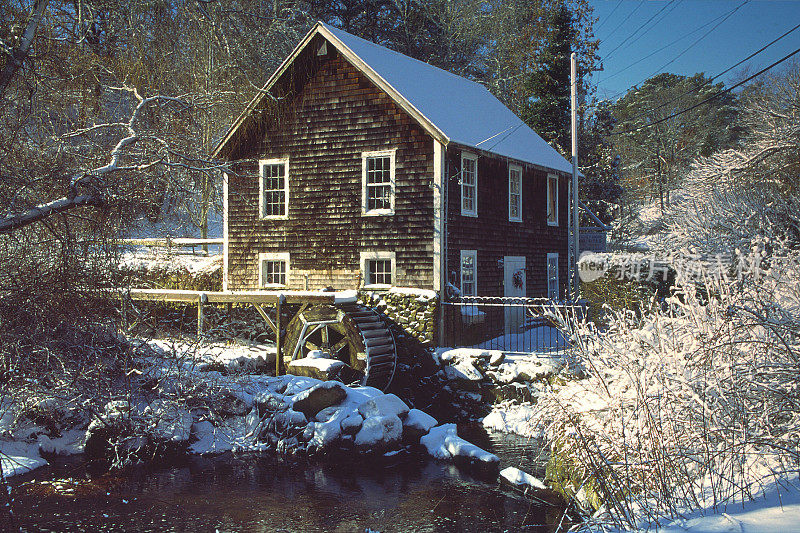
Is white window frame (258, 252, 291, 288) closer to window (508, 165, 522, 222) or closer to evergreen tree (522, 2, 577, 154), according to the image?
window (508, 165, 522, 222)

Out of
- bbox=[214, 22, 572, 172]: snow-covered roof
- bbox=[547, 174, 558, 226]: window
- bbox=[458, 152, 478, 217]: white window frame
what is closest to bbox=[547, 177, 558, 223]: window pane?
bbox=[547, 174, 558, 226]: window

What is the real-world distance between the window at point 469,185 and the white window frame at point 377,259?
7.41ft

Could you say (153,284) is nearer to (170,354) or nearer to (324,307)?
(324,307)

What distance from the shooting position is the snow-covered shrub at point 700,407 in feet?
21.1

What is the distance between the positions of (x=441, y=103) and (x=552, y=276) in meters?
→ 7.51

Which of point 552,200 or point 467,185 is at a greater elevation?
point 552,200

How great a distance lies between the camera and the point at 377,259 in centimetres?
1858

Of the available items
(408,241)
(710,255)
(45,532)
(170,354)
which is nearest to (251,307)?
(408,241)

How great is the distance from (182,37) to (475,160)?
1294cm

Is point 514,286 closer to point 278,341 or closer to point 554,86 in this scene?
point 278,341

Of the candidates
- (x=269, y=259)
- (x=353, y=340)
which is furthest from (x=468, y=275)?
(x=269, y=259)

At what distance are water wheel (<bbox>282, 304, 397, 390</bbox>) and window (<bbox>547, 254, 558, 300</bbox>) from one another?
8.47 meters

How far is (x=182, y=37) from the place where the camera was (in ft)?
83.5

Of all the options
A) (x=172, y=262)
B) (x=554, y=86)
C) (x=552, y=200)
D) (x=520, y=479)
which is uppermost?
(x=554, y=86)
